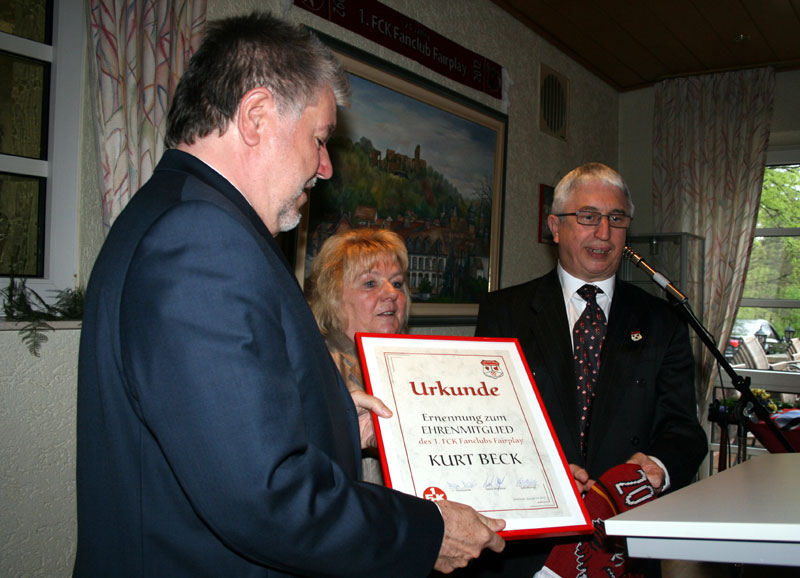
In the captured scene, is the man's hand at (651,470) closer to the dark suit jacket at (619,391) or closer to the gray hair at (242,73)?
the dark suit jacket at (619,391)

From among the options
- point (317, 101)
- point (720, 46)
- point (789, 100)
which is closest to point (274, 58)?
point (317, 101)

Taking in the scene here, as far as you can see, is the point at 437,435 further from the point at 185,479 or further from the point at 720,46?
the point at 720,46

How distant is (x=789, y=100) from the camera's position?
5051 mm

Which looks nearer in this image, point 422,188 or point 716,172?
point 422,188

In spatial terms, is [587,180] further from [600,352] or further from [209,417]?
[209,417]

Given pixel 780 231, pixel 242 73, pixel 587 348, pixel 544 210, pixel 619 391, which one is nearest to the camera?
pixel 242 73

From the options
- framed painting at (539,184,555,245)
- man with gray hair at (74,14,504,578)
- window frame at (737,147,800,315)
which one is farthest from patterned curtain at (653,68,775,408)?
man with gray hair at (74,14,504,578)

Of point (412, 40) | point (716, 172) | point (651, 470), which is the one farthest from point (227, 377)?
point (716, 172)

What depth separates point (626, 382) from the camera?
69.1 inches

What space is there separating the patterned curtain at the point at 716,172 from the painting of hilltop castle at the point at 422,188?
2189mm

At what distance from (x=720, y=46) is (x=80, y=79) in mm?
4537
